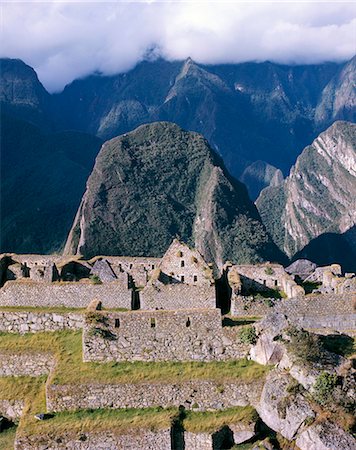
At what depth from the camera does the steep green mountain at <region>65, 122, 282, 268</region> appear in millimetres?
117312

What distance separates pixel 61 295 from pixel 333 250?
14758cm

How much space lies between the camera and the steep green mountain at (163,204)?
117m

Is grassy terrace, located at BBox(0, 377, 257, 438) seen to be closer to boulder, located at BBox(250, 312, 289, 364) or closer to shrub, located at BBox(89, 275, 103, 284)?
boulder, located at BBox(250, 312, 289, 364)

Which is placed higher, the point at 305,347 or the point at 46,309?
the point at 46,309

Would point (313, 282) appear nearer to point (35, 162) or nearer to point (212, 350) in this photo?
point (212, 350)

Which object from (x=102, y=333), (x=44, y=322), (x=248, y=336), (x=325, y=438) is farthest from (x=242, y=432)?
(x=44, y=322)

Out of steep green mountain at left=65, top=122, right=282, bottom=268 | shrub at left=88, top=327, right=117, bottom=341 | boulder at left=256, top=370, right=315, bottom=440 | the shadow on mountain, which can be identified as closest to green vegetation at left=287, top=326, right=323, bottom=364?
boulder at left=256, top=370, right=315, bottom=440

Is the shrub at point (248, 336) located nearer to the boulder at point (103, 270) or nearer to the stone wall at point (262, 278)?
the stone wall at point (262, 278)

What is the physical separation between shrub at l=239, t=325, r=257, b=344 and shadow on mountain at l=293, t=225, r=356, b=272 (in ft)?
435

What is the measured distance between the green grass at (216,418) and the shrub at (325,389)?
213cm

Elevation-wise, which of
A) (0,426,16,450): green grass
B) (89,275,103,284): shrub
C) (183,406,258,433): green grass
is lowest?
(0,426,16,450): green grass

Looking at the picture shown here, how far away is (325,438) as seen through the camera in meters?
16.1

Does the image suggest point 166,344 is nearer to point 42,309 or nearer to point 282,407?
point 282,407

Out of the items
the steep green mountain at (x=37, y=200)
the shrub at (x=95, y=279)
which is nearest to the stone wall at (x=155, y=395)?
the shrub at (x=95, y=279)
